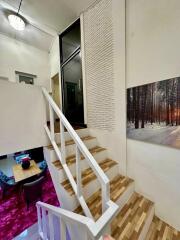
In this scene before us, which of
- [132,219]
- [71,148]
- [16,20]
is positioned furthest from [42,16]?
[132,219]

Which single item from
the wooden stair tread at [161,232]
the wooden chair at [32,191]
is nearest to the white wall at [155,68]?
the wooden stair tread at [161,232]

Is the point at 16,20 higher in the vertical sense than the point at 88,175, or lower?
higher

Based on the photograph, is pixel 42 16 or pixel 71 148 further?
pixel 42 16

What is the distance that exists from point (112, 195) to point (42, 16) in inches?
156

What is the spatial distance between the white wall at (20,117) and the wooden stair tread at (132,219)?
1490mm

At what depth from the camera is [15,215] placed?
2.77 m

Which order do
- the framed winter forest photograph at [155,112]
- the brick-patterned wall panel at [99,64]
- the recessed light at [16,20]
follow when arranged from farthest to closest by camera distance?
1. the recessed light at [16,20]
2. the brick-patterned wall panel at [99,64]
3. the framed winter forest photograph at [155,112]

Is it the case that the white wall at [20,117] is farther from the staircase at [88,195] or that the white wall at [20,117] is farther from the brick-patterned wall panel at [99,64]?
the brick-patterned wall panel at [99,64]

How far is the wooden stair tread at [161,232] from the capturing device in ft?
5.19

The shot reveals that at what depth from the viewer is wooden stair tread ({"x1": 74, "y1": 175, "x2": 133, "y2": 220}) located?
59.1 inches

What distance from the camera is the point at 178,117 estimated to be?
1538 mm

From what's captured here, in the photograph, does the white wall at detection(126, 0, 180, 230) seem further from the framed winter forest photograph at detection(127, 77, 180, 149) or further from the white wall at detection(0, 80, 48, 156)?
the white wall at detection(0, 80, 48, 156)

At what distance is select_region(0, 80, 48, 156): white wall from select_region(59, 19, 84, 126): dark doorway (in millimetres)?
1343

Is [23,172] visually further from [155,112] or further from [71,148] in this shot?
[155,112]
